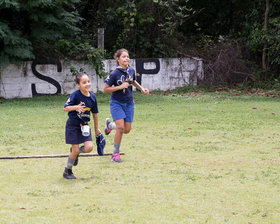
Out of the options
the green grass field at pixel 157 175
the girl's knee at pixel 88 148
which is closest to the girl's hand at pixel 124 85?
the green grass field at pixel 157 175

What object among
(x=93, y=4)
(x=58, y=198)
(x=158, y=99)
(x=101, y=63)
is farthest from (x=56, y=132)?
(x=93, y=4)

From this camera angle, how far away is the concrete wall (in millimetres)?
18141

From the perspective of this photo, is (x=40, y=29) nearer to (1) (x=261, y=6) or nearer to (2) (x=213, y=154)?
(1) (x=261, y=6)

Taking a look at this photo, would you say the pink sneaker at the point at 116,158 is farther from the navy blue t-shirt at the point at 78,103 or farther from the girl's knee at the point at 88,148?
the navy blue t-shirt at the point at 78,103

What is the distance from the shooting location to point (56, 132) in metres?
9.95

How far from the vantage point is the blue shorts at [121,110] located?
7496 millimetres

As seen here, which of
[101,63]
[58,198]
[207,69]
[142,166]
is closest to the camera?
[58,198]

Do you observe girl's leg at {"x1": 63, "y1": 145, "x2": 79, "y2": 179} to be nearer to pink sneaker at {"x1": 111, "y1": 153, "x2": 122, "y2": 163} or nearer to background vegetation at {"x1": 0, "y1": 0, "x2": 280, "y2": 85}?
pink sneaker at {"x1": 111, "y1": 153, "x2": 122, "y2": 163}

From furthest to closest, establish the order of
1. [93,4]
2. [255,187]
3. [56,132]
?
1. [93,4]
2. [56,132]
3. [255,187]

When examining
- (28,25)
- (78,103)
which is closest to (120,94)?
(78,103)

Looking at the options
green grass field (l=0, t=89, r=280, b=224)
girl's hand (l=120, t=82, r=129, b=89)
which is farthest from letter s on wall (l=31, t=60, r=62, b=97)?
girl's hand (l=120, t=82, r=129, b=89)

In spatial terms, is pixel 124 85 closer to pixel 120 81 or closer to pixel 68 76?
pixel 120 81

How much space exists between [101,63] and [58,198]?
13.5m

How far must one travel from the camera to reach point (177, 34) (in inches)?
842
